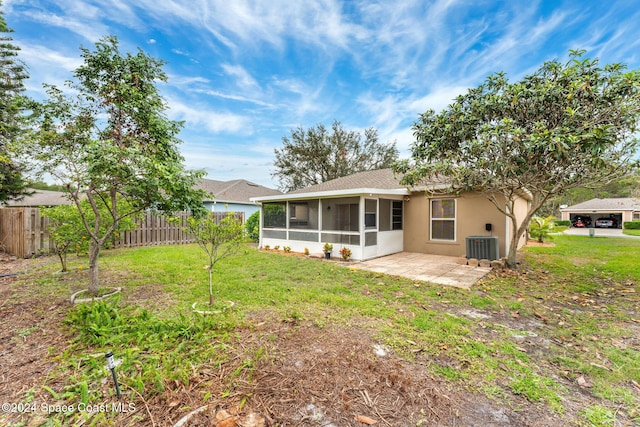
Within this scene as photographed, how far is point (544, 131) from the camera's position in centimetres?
513

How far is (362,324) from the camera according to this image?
367 cm

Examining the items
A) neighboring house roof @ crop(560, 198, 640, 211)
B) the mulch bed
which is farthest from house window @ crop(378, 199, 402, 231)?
neighboring house roof @ crop(560, 198, 640, 211)

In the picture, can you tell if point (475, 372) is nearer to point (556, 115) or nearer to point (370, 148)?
point (556, 115)

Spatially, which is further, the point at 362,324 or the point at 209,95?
the point at 209,95

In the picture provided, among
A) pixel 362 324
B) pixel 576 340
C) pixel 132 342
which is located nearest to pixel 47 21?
pixel 132 342

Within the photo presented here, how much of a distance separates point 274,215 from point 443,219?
21.7 ft

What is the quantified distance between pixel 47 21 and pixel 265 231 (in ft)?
27.9

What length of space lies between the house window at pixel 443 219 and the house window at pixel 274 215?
18.8ft

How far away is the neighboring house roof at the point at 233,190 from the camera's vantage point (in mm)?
19531

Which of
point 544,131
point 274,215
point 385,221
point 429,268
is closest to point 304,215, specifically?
point 274,215

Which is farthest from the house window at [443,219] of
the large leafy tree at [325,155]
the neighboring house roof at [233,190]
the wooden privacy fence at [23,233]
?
the large leafy tree at [325,155]

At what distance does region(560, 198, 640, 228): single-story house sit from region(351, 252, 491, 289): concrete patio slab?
1422 inches

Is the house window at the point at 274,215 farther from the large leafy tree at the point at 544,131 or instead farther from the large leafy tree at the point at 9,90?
the large leafy tree at the point at 9,90

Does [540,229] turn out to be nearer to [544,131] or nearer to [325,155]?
[544,131]
